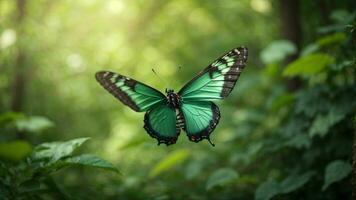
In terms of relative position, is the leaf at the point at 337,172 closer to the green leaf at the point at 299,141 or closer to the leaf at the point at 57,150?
the green leaf at the point at 299,141

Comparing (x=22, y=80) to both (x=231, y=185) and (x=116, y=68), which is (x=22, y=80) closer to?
(x=116, y=68)

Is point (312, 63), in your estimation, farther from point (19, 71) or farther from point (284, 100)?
point (19, 71)

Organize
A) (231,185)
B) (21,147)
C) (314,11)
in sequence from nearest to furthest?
(21,147)
(231,185)
(314,11)

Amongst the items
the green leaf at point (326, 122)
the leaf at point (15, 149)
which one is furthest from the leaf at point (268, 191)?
the leaf at point (15, 149)

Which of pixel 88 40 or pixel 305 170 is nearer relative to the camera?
pixel 305 170

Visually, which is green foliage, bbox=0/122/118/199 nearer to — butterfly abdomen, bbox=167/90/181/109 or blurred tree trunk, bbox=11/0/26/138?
butterfly abdomen, bbox=167/90/181/109

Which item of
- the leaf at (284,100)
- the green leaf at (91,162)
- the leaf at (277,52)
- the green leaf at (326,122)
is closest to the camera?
the green leaf at (91,162)

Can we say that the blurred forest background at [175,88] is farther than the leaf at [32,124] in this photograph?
No

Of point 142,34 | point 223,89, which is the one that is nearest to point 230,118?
point 142,34
